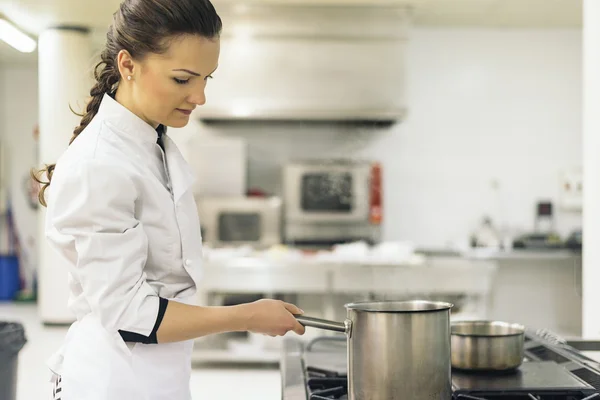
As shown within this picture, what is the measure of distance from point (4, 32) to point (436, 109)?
11.7ft

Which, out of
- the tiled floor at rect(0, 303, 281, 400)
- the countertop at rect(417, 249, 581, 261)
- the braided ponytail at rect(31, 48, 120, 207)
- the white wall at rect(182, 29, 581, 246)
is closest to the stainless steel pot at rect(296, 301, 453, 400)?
the braided ponytail at rect(31, 48, 120, 207)

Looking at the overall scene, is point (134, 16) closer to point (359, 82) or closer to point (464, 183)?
point (359, 82)

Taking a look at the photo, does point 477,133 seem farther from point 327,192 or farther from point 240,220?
point 240,220

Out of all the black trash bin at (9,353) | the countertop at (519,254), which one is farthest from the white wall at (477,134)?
the black trash bin at (9,353)

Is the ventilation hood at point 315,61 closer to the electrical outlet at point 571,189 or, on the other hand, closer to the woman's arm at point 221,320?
the electrical outlet at point 571,189

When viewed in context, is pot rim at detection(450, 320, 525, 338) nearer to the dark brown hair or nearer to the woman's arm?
the woman's arm

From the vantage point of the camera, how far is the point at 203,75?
124 centimetres

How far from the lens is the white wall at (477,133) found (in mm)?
5754

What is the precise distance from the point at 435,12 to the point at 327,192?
1.62 m

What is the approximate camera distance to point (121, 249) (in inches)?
44.0

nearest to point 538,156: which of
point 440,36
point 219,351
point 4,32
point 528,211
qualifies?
point 528,211

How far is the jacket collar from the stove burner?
0.56 m

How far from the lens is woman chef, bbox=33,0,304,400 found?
3.68 ft

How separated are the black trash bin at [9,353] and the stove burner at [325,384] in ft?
3.63
